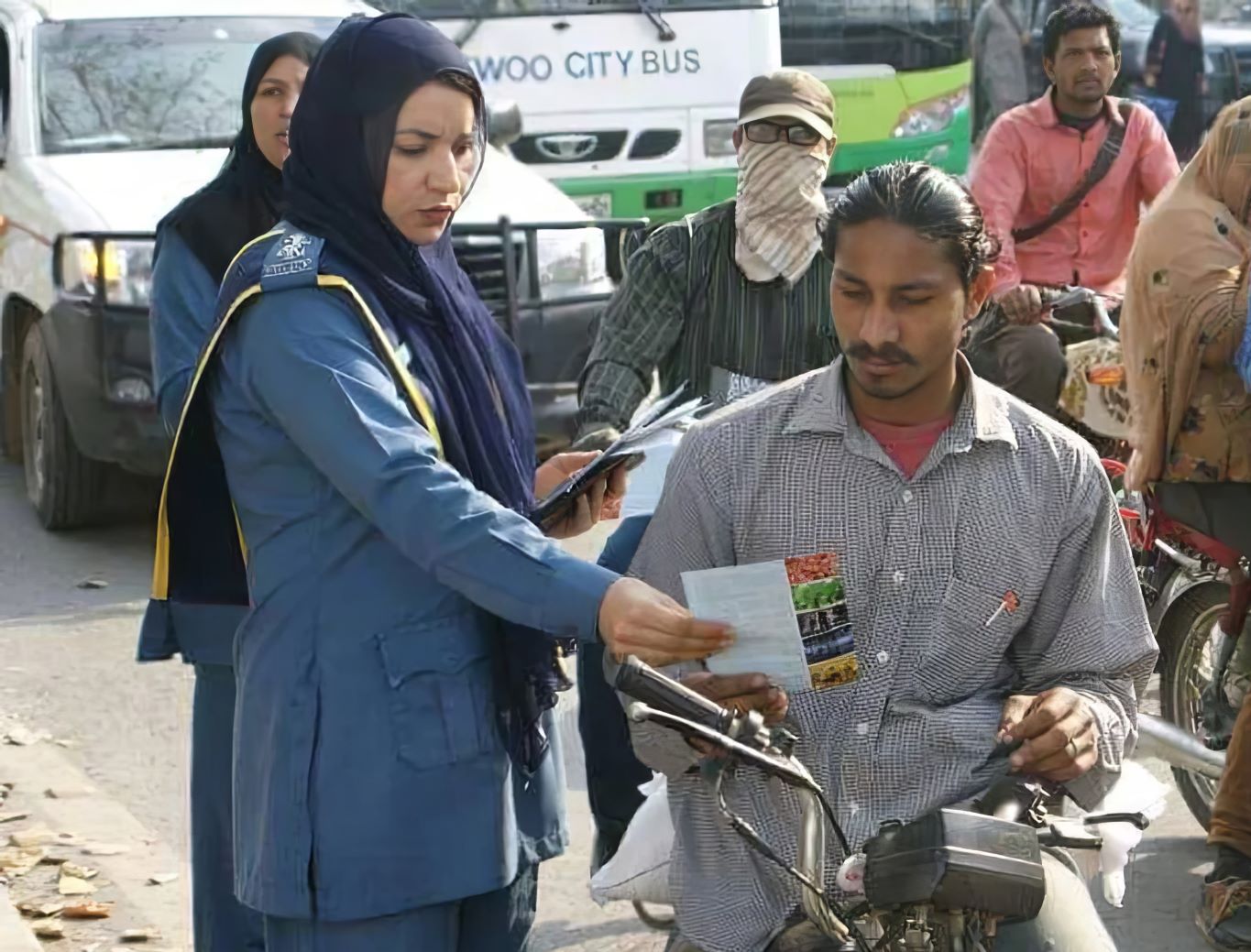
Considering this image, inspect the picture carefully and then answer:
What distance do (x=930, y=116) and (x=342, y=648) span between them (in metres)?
12.0

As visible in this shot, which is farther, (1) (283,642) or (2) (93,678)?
(2) (93,678)

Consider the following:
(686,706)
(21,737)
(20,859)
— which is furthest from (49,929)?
(686,706)

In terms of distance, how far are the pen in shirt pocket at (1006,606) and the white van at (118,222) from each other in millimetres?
5998

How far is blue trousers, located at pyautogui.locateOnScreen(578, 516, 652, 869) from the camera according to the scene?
15.4 ft

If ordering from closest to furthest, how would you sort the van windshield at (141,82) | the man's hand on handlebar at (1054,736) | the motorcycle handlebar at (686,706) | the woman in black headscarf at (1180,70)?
the motorcycle handlebar at (686,706)
the man's hand on handlebar at (1054,736)
the van windshield at (141,82)
the woman in black headscarf at (1180,70)

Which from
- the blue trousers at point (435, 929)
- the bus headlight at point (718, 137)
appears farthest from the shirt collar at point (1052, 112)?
the blue trousers at point (435, 929)

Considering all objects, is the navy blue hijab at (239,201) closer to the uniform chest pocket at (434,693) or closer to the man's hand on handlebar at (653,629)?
the uniform chest pocket at (434,693)

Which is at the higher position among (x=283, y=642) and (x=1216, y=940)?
(x=283, y=642)

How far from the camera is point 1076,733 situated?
3.05 metres

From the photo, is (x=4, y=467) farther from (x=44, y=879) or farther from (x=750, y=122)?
(x=750, y=122)

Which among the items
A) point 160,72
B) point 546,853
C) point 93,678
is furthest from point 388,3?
point 546,853

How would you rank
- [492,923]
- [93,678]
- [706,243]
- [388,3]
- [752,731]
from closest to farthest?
[752,731] → [492,923] → [706,243] → [93,678] → [388,3]

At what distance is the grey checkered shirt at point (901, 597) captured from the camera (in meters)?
3.16

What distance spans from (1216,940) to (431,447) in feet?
9.23
